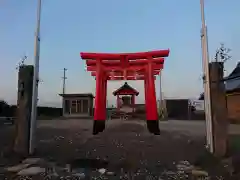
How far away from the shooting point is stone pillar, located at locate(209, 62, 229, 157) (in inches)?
170

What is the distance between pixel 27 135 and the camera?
4609 millimetres

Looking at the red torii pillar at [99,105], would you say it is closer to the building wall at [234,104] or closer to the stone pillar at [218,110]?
the stone pillar at [218,110]

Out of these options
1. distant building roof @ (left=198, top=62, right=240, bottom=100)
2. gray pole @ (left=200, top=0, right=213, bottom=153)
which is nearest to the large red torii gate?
gray pole @ (left=200, top=0, right=213, bottom=153)

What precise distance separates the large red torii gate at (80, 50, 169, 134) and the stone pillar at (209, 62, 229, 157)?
2.57 meters

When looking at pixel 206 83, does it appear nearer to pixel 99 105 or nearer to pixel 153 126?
pixel 153 126

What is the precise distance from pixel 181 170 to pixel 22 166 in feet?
7.96

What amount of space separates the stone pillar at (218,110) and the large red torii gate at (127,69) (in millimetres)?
Result: 2568

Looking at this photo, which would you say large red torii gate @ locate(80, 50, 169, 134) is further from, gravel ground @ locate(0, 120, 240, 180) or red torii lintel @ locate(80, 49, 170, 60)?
gravel ground @ locate(0, 120, 240, 180)

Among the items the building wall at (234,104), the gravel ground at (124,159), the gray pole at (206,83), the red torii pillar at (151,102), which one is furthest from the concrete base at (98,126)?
the building wall at (234,104)

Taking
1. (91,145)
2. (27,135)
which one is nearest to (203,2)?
(91,145)

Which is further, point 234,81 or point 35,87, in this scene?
point 234,81

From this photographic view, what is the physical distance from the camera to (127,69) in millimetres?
7719

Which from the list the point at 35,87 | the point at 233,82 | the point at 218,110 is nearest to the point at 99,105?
the point at 35,87

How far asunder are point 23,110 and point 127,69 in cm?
375
